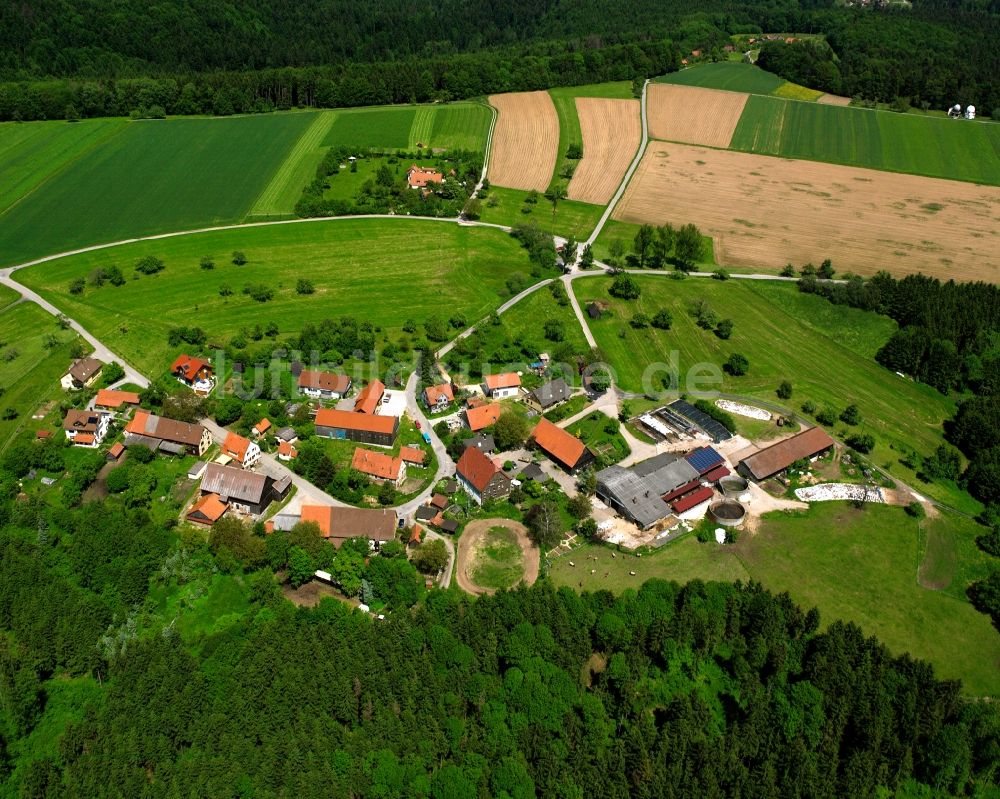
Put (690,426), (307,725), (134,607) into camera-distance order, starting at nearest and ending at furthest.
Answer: (307,725) → (134,607) → (690,426)

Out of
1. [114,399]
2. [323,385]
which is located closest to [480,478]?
[323,385]

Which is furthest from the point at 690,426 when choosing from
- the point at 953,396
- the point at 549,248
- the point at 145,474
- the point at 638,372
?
the point at 145,474

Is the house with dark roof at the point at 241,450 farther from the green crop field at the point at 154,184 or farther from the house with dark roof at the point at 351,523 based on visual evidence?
the green crop field at the point at 154,184

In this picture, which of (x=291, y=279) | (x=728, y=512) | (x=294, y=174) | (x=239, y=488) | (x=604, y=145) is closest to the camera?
(x=239, y=488)

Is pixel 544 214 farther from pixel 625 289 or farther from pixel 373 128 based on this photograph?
pixel 373 128

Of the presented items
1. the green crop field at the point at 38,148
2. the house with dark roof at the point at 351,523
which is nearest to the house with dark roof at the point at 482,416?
the house with dark roof at the point at 351,523

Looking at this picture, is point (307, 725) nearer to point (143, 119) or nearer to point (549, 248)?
point (549, 248)

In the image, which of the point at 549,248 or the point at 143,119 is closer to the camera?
the point at 549,248
